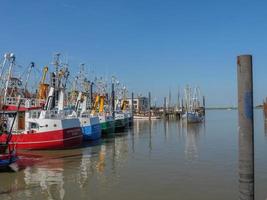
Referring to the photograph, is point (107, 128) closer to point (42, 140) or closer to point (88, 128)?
point (88, 128)

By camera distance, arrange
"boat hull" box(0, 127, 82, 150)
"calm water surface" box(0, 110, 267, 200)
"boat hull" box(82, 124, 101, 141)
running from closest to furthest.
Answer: "calm water surface" box(0, 110, 267, 200) → "boat hull" box(0, 127, 82, 150) → "boat hull" box(82, 124, 101, 141)

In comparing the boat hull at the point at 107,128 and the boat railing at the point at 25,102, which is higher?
the boat railing at the point at 25,102

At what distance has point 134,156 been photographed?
29.9 m

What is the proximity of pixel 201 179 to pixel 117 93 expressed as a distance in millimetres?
71367

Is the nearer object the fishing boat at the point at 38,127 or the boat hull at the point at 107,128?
the fishing boat at the point at 38,127

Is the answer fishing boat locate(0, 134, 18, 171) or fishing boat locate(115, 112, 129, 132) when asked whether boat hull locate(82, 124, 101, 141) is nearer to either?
fishing boat locate(115, 112, 129, 132)

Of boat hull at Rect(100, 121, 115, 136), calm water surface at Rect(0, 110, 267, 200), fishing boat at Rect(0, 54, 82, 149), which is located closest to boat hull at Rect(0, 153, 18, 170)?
calm water surface at Rect(0, 110, 267, 200)

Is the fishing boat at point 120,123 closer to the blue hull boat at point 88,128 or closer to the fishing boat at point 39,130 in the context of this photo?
the blue hull boat at point 88,128

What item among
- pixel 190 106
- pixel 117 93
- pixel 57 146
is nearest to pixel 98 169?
pixel 57 146

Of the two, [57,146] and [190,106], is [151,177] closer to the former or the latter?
[57,146]

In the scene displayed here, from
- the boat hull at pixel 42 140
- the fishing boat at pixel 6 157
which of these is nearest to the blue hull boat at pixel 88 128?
the boat hull at pixel 42 140

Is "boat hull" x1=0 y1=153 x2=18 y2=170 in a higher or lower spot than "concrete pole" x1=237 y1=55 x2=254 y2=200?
lower

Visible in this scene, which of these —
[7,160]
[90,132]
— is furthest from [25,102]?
[7,160]

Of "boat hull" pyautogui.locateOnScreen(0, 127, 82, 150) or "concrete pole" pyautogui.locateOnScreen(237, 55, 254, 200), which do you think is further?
"boat hull" pyautogui.locateOnScreen(0, 127, 82, 150)
